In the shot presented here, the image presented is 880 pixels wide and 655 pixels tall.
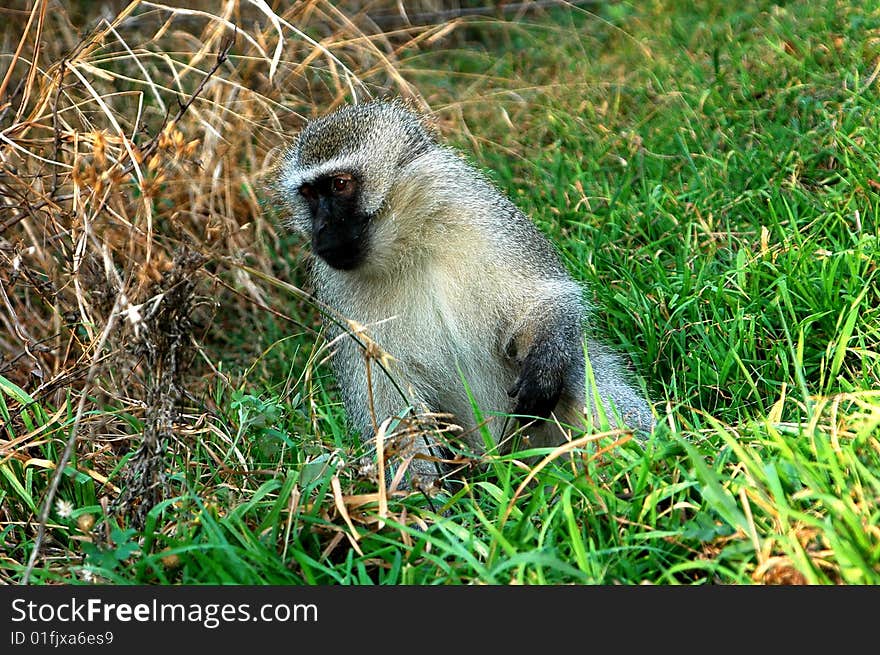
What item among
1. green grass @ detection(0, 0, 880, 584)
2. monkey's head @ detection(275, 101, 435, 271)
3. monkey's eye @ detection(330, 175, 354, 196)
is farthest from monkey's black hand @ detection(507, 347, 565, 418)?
monkey's eye @ detection(330, 175, 354, 196)

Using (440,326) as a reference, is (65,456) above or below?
above

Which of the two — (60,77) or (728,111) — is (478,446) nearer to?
(60,77)

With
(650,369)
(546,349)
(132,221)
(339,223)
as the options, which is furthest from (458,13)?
(546,349)

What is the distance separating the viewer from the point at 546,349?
3760 millimetres

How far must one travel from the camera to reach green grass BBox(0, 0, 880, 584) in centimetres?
270

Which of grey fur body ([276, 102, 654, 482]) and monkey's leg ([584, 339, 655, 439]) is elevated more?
grey fur body ([276, 102, 654, 482])

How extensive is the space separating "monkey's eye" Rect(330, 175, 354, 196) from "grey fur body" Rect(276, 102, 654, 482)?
29 millimetres

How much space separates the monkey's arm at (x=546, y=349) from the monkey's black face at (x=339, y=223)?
2.14 ft

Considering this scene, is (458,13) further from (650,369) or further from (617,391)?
(617,391)

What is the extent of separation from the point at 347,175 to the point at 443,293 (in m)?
0.54

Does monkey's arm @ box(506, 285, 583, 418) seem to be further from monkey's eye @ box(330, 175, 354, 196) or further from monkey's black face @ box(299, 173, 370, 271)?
monkey's eye @ box(330, 175, 354, 196)

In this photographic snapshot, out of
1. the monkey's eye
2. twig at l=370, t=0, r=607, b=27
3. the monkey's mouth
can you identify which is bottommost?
twig at l=370, t=0, r=607, b=27

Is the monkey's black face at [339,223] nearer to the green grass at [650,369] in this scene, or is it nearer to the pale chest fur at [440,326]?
the pale chest fur at [440,326]

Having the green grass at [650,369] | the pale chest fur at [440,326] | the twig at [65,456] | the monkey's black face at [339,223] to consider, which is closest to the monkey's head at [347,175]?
the monkey's black face at [339,223]
